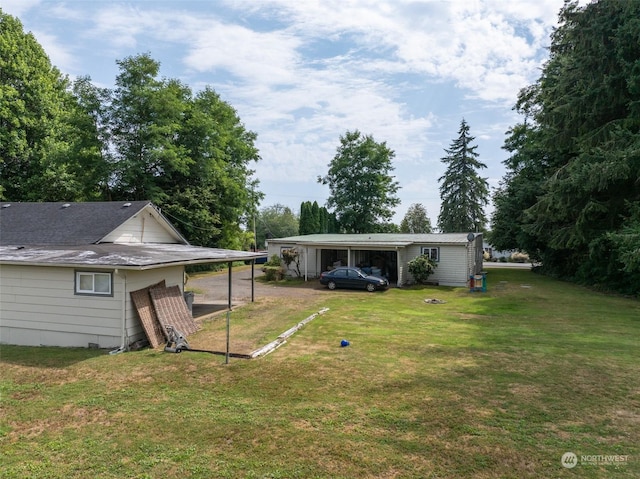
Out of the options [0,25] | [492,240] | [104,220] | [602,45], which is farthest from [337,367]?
[0,25]

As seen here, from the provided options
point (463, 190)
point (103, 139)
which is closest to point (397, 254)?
point (103, 139)

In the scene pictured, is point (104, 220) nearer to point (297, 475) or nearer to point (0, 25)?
point (297, 475)

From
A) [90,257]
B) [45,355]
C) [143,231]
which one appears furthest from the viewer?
[143,231]

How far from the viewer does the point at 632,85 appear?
15.9 metres

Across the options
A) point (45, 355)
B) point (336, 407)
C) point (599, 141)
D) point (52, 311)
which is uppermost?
point (599, 141)

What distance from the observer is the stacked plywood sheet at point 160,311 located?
9523mm

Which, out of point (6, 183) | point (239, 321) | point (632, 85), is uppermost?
point (632, 85)

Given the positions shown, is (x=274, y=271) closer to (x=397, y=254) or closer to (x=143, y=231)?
(x=397, y=254)

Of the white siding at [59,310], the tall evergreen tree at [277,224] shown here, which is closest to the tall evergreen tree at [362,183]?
the tall evergreen tree at [277,224]

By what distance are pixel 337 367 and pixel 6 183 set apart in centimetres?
2871

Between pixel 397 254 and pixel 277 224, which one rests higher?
pixel 277 224

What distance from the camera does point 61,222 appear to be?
13039mm

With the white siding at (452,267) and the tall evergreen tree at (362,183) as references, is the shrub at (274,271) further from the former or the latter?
the tall evergreen tree at (362,183)

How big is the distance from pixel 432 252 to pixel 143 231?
1612 centimetres
